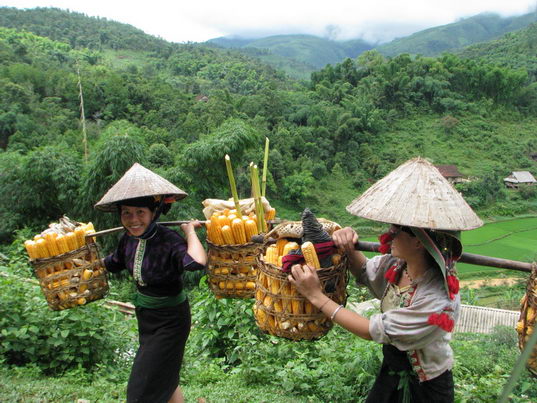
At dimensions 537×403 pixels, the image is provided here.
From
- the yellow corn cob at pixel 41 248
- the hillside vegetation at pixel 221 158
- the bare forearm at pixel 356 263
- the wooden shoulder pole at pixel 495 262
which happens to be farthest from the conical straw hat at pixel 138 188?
the hillside vegetation at pixel 221 158

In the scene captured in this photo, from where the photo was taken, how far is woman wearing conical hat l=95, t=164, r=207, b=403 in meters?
2.28

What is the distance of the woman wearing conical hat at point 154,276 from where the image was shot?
90.0 inches

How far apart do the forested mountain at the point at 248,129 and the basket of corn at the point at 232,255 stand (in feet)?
35.5

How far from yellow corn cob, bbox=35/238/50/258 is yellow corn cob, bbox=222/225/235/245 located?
113 cm

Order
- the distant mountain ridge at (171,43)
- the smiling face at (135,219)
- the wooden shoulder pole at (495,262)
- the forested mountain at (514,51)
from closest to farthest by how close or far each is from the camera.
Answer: the wooden shoulder pole at (495,262), the smiling face at (135,219), the forested mountain at (514,51), the distant mountain ridge at (171,43)

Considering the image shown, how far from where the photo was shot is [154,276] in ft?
7.60

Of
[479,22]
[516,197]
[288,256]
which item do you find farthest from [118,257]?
[479,22]

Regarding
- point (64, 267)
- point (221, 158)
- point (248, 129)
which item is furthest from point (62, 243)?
point (248, 129)

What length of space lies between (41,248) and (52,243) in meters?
0.07

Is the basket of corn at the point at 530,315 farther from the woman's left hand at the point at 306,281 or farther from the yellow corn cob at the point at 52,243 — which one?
the yellow corn cob at the point at 52,243

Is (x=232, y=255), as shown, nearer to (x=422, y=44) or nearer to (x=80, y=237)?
(x=80, y=237)

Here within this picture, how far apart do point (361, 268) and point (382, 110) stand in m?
50.8

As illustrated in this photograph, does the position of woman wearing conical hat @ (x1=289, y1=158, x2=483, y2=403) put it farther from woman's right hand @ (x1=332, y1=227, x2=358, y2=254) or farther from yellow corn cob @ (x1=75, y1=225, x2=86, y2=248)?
yellow corn cob @ (x1=75, y1=225, x2=86, y2=248)

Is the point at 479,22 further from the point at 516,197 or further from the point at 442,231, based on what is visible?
the point at 442,231
